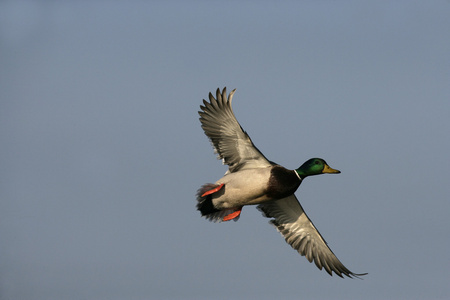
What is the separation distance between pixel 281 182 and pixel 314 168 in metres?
1.00

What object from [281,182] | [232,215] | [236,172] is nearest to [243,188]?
[236,172]

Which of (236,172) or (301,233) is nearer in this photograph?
(236,172)

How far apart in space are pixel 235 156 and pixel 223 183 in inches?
27.1

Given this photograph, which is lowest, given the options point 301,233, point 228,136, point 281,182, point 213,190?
point 301,233

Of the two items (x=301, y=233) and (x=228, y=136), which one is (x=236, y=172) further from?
(x=301, y=233)

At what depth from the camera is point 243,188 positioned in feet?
45.4

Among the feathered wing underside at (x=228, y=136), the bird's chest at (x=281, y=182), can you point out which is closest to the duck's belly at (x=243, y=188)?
the bird's chest at (x=281, y=182)

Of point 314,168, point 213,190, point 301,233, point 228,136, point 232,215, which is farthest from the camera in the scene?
point 301,233

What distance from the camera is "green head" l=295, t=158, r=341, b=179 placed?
14.3 metres

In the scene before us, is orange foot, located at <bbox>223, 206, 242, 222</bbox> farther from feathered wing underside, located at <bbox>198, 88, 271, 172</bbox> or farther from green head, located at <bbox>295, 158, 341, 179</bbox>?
green head, located at <bbox>295, 158, 341, 179</bbox>

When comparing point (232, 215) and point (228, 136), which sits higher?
point (228, 136)

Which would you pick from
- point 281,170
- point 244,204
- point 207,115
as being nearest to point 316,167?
point 281,170

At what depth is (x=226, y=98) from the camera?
45.8 feet

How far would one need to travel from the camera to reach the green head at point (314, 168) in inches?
563
